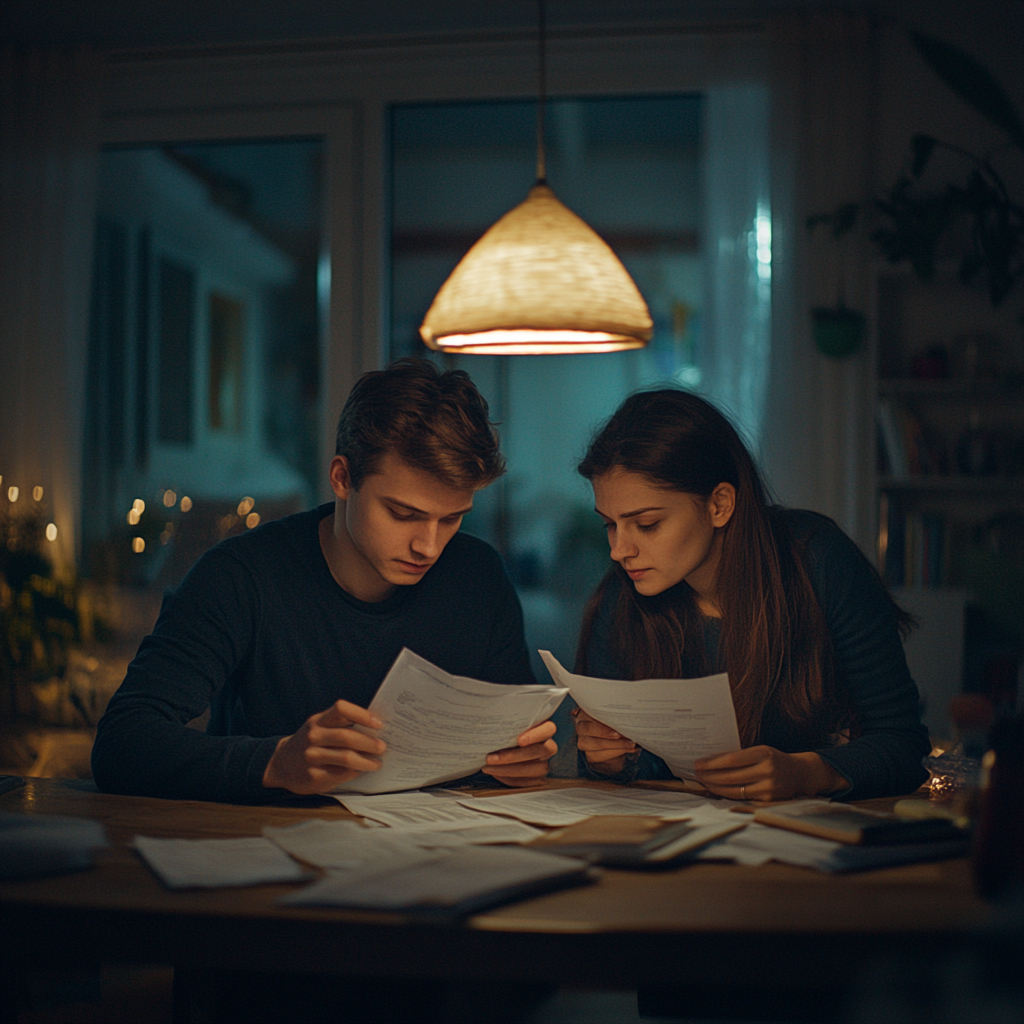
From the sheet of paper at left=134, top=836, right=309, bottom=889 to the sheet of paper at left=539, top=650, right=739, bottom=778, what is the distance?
1.34 ft

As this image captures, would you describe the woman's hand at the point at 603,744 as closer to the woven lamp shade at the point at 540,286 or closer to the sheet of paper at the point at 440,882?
the sheet of paper at the point at 440,882

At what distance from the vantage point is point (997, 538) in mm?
3156

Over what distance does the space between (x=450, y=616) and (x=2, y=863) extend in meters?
0.83

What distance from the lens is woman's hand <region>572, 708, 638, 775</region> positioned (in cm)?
136

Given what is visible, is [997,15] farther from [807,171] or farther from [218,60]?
[218,60]

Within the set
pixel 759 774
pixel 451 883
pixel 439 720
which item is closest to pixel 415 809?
pixel 439 720

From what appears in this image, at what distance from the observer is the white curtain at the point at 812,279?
10.6ft

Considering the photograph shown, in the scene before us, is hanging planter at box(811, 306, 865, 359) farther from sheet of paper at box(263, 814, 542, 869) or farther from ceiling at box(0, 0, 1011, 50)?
sheet of paper at box(263, 814, 542, 869)

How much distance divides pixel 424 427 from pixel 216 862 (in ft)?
2.37

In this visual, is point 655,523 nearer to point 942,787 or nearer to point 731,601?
point 731,601

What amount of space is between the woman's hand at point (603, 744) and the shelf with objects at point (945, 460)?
1897 millimetres

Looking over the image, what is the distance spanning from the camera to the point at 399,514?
4.80ft

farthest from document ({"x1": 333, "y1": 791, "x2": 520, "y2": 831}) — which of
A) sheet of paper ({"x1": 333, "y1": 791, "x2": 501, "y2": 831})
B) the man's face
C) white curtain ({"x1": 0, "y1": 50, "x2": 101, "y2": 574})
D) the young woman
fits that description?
white curtain ({"x1": 0, "y1": 50, "x2": 101, "y2": 574})

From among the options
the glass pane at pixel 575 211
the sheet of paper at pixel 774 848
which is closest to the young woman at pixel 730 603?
the sheet of paper at pixel 774 848
